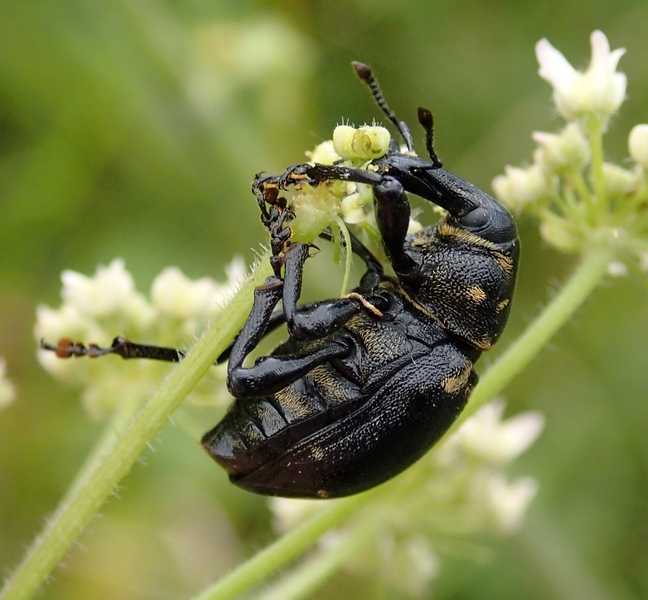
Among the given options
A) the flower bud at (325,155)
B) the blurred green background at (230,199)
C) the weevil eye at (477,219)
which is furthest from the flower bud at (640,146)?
the blurred green background at (230,199)

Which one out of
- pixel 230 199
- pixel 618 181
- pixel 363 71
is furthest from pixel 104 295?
pixel 230 199

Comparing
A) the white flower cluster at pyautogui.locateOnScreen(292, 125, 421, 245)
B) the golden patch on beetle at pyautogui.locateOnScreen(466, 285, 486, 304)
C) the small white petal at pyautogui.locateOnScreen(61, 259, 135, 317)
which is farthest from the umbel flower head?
the small white petal at pyautogui.locateOnScreen(61, 259, 135, 317)

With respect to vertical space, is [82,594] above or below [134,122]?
below

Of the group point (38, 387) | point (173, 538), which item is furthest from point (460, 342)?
point (38, 387)

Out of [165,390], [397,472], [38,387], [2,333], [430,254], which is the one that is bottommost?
[397,472]

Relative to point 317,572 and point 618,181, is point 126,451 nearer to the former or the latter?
point 317,572

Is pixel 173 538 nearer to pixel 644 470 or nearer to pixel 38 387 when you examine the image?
pixel 38 387

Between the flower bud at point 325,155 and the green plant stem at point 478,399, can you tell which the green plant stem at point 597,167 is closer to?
the green plant stem at point 478,399
